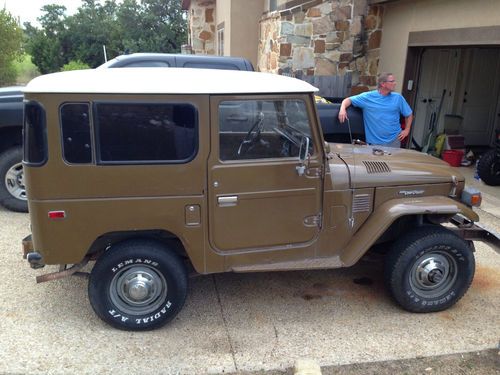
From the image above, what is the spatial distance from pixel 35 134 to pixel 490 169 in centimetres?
717

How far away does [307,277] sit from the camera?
4.67 meters

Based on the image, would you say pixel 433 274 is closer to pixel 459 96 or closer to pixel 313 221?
pixel 313 221

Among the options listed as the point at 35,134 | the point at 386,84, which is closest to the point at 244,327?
the point at 35,134

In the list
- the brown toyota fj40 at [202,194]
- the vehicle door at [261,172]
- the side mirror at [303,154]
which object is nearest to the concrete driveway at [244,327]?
the brown toyota fj40 at [202,194]

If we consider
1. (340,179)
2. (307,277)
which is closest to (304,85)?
(340,179)

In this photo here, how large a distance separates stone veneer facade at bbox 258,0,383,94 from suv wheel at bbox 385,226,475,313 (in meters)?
6.93

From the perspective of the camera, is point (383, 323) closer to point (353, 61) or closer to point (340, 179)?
point (340, 179)

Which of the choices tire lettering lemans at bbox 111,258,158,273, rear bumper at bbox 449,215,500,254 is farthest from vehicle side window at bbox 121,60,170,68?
rear bumper at bbox 449,215,500,254

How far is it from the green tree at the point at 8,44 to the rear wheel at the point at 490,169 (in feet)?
55.0

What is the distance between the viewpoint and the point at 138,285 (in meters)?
3.58

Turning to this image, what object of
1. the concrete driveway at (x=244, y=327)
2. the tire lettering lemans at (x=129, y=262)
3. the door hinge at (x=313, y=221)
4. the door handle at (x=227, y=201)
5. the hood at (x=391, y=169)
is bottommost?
the concrete driveway at (x=244, y=327)

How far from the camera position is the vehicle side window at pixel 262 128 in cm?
352

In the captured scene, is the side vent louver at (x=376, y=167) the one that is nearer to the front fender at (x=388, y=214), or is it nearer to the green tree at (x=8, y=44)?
the front fender at (x=388, y=214)

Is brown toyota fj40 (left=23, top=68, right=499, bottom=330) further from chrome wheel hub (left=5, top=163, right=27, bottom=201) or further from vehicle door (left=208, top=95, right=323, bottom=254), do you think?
chrome wheel hub (left=5, top=163, right=27, bottom=201)
